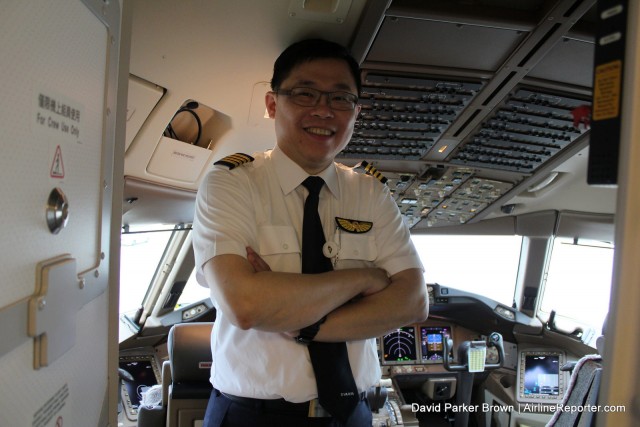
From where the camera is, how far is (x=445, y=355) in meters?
5.02

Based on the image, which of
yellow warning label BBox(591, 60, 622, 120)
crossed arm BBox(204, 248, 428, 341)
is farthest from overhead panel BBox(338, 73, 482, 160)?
yellow warning label BBox(591, 60, 622, 120)

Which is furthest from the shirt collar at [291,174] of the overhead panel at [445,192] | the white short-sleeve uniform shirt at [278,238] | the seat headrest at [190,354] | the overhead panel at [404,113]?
the overhead panel at [445,192]

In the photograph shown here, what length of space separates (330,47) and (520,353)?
4.63 metres

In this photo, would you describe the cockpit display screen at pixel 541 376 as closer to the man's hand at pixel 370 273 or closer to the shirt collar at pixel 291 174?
the man's hand at pixel 370 273

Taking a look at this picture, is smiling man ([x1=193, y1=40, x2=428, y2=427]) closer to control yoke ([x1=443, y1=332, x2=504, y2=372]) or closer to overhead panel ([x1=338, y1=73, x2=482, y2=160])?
overhead panel ([x1=338, y1=73, x2=482, y2=160])

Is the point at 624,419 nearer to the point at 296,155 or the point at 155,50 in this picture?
the point at 296,155

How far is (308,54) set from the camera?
2.00 metres

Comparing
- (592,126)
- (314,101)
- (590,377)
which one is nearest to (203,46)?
(314,101)

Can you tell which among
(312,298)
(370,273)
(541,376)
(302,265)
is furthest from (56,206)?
(541,376)

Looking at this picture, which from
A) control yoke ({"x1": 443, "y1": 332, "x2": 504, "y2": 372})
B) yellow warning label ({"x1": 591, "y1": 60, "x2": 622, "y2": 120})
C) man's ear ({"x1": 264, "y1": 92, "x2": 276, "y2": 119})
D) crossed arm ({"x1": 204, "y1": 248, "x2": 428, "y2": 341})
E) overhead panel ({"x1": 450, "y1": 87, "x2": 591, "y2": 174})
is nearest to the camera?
yellow warning label ({"x1": 591, "y1": 60, "x2": 622, "y2": 120})

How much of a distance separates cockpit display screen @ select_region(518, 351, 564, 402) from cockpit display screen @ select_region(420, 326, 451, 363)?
847 mm

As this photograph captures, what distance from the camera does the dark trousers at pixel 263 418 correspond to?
172cm

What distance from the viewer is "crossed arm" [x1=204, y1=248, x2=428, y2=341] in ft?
5.33

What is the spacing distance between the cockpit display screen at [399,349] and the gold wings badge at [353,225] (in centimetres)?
362
